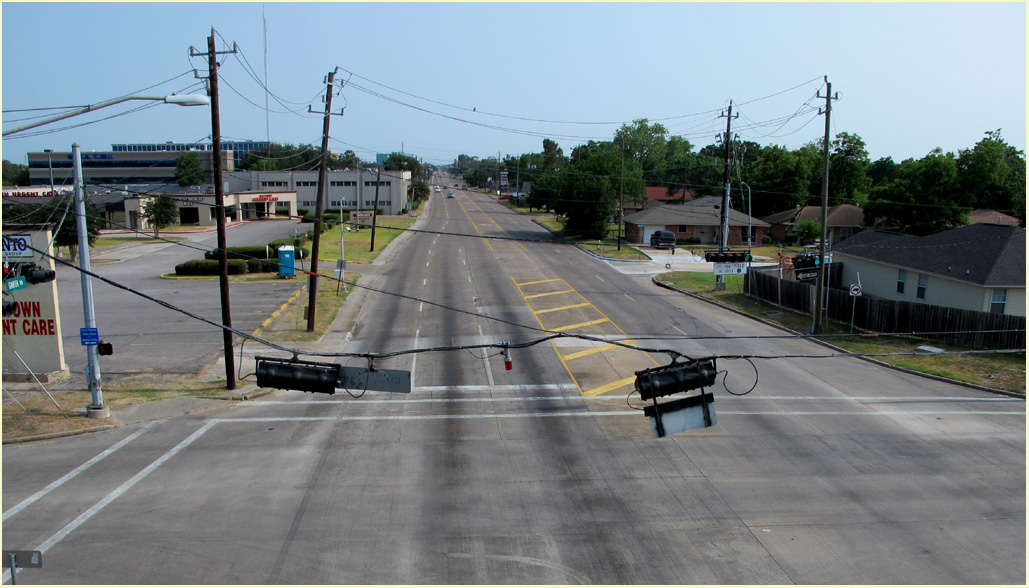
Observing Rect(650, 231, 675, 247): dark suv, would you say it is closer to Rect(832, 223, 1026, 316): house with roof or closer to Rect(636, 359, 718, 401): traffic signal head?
Rect(832, 223, 1026, 316): house with roof

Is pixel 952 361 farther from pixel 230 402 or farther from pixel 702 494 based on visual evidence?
pixel 230 402

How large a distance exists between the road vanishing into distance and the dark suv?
4266cm

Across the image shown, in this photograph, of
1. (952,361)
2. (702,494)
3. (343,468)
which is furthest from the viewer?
(952,361)

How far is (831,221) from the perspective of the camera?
71812mm

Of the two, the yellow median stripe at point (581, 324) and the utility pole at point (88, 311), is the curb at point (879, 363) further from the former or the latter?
the utility pole at point (88, 311)

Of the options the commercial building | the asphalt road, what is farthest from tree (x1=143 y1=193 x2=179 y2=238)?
the commercial building

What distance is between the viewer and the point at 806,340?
30.4 meters

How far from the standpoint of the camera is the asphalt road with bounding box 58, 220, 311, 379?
86.8 ft

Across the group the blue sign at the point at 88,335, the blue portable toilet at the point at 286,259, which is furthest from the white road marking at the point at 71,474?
the blue portable toilet at the point at 286,259

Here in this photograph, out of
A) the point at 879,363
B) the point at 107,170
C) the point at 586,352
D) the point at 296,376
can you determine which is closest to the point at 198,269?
the point at 586,352

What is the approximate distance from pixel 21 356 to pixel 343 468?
14633 millimetres

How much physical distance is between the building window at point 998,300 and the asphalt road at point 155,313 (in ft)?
102

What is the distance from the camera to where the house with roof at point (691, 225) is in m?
72.2

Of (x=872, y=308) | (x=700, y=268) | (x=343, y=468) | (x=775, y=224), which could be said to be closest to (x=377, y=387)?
(x=343, y=468)
